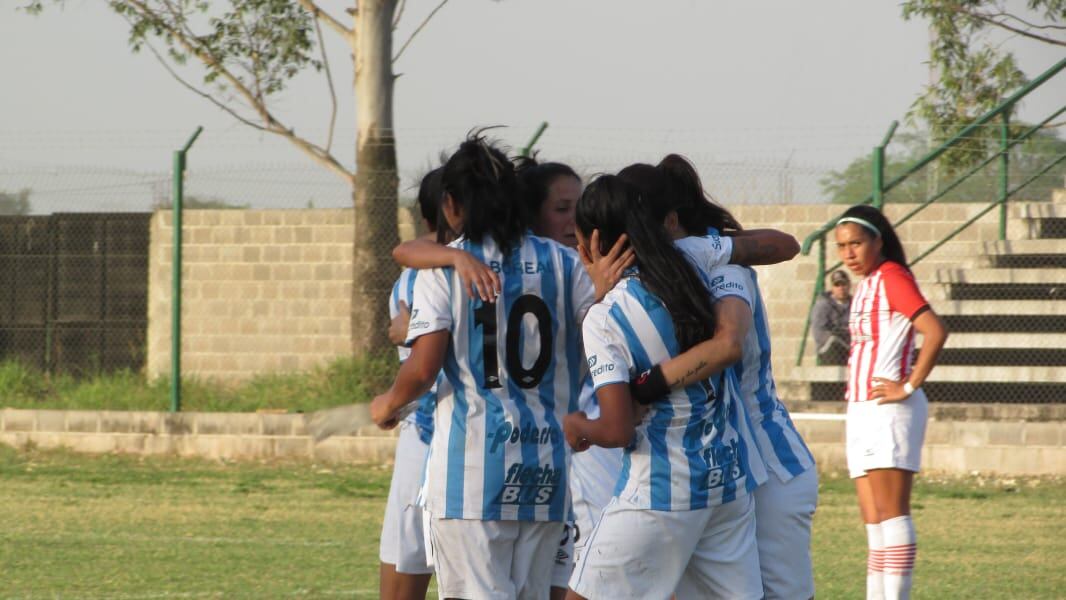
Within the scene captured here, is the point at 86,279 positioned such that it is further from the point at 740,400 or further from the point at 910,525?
the point at 740,400

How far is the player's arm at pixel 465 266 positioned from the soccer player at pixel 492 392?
0.04 feet

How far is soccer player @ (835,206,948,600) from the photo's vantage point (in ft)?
22.9

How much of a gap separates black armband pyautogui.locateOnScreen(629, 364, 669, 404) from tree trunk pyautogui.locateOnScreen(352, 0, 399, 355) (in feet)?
39.2

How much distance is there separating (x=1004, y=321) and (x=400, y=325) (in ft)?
39.3

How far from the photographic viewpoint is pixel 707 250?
4.57 m

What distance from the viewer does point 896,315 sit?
7242 millimetres

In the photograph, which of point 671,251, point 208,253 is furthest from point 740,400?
point 208,253

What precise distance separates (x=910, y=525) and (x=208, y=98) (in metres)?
14.5

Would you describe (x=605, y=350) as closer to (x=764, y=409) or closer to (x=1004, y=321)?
(x=764, y=409)

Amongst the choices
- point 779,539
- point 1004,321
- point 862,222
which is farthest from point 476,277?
point 1004,321

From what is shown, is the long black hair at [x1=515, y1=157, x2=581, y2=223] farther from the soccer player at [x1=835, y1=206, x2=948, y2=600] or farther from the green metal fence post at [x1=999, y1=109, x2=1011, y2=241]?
the green metal fence post at [x1=999, y1=109, x2=1011, y2=241]

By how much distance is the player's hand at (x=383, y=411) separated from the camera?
4660mm

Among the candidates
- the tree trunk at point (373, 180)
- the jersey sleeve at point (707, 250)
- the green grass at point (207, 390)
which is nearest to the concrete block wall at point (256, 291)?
the green grass at point (207, 390)

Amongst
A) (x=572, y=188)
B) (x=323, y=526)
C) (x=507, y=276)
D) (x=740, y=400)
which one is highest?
(x=572, y=188)
